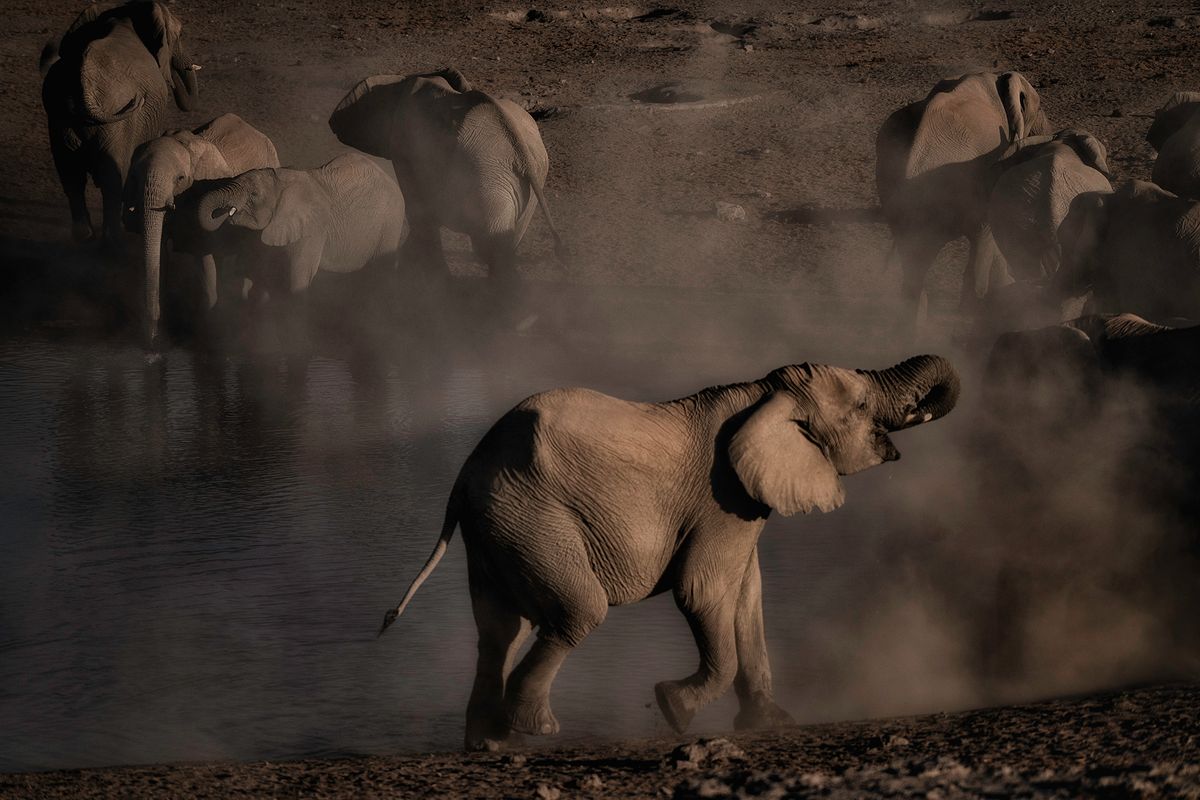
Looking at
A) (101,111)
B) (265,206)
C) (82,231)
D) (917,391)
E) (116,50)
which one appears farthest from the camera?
(116,50)

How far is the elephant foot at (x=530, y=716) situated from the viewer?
4707 mm

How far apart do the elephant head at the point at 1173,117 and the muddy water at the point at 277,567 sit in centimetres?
339

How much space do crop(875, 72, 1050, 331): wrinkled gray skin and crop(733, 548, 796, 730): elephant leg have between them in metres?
5.61

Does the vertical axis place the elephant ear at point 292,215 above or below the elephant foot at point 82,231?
above

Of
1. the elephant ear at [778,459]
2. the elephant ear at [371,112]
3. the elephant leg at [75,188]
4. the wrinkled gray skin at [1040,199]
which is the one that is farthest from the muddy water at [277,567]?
the elephant ear at [371,112]

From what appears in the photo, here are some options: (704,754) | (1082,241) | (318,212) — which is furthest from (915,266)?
(704,754)

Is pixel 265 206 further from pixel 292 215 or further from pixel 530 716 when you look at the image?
pixel 530 716

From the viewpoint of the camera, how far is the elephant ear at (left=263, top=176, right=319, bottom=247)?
1050 cm

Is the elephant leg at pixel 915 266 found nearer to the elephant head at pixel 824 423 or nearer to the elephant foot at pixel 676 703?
the elephant head at pixel 824 423

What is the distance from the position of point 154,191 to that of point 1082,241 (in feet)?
16.9

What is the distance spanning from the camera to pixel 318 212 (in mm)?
10844

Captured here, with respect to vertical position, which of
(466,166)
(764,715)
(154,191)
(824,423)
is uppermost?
(824,423)

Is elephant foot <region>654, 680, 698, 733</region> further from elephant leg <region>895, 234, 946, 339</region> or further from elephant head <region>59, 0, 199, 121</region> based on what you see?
elephant head <region>59, 0, 199, 121</region>

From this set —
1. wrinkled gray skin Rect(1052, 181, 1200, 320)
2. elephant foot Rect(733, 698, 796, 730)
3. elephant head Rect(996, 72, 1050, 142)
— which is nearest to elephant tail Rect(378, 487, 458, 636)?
elephant foot Rect(733, 698, 796, 730)
